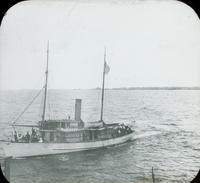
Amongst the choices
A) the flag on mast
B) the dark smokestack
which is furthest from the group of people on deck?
the flag on mast

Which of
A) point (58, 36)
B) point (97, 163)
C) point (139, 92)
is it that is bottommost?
point (97, 163)

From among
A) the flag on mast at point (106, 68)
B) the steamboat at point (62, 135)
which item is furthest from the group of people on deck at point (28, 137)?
the flag on mast at point (106, 68)

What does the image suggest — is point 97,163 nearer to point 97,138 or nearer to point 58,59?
point 97,138

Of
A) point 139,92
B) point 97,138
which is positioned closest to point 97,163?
point 97,138

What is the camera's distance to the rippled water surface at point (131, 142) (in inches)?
181

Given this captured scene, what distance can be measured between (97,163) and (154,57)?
0.68 meters

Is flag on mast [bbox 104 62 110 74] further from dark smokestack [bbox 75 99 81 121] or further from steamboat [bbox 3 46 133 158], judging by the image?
dark smokestack [bbox 75 99 81 121]

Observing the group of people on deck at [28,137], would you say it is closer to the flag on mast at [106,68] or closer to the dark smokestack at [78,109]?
the dark smokestack at [78,109]

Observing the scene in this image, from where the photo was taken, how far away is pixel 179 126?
4.62 m

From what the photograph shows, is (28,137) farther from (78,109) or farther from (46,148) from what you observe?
Result: (78,109)

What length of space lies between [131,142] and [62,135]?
0.40 metres

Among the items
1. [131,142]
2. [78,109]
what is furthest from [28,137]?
[131,142]

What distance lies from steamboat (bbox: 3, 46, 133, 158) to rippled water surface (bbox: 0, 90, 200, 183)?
31 millimetres

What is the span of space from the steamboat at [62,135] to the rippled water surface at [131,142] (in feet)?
0.10
